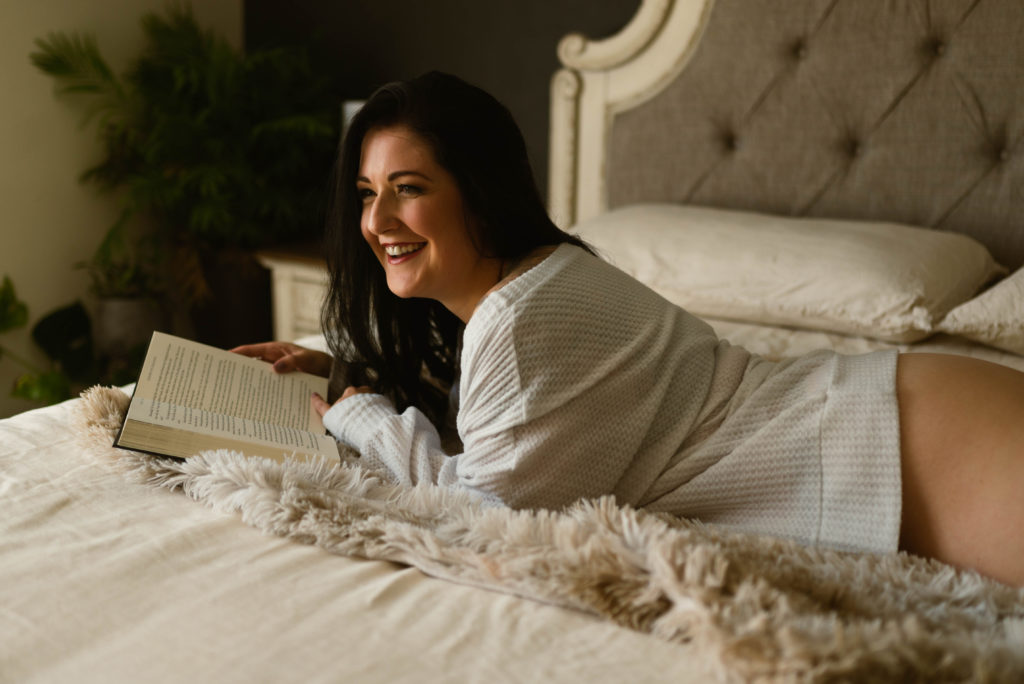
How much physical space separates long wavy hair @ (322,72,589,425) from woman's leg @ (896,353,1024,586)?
0.51 m

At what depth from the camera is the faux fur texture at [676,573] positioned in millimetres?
580

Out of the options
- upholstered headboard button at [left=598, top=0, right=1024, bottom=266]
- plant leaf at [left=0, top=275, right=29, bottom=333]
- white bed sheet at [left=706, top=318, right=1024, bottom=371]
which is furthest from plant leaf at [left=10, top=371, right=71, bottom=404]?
white bed sheet at [left=706, top=318, right=1024, bottom=371]

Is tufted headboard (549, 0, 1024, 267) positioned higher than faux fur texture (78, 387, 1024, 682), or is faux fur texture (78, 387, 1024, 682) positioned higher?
tufted headboard (549, 0, 1024, 267)

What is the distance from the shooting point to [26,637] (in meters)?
0.65

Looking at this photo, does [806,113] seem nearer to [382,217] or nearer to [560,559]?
[382,217]

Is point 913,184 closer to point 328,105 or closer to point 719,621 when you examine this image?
point 719,621

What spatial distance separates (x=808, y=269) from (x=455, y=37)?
1.37 metres

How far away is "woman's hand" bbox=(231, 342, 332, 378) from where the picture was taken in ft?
4.10

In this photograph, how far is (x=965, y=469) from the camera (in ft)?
2.77

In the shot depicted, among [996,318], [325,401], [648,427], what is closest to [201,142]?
[325,401]

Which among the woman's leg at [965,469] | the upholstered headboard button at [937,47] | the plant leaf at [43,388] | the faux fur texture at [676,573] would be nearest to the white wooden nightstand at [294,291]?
the plant leaf at [43,388]

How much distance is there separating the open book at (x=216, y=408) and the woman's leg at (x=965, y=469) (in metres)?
0.65

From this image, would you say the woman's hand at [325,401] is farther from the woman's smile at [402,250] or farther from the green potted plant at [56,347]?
the green potted plant at [56,347]

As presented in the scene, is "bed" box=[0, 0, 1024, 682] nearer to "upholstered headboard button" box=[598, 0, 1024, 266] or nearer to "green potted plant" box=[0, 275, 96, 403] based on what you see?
"upholstered headboard button" box=[598, 0, 1024, 266]
